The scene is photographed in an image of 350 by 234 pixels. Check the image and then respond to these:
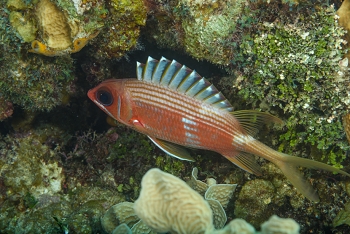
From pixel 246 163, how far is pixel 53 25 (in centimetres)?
317

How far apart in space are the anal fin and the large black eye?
1.76 m

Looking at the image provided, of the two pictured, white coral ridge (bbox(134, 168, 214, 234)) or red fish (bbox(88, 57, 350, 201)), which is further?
red fish (bbox(88, 57, 350, 201))

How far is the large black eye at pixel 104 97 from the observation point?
375cm

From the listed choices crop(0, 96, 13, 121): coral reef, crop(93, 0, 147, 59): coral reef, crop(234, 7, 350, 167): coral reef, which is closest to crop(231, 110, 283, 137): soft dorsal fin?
crop(234, 7, 350, 167): coral reef

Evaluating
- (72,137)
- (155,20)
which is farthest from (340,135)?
(72,137)

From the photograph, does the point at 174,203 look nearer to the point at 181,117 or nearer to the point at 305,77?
the point at 181,117

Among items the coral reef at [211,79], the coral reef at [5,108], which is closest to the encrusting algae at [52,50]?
the coral reef at [211,79]

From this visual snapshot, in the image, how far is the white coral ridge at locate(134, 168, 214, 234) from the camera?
8.23 ft

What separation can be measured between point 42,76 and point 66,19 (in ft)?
3.91

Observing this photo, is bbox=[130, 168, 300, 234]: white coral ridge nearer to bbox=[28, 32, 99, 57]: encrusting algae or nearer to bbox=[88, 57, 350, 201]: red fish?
bbox=[88, 57, 350, 201]: red fish

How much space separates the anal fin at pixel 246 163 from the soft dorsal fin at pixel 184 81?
0.65 m

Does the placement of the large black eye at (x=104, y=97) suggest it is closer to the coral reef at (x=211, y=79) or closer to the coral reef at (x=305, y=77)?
the coral reef at (x=211, y=79)

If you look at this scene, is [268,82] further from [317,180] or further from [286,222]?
[286,222]

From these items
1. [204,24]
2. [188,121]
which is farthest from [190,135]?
[204,24]
